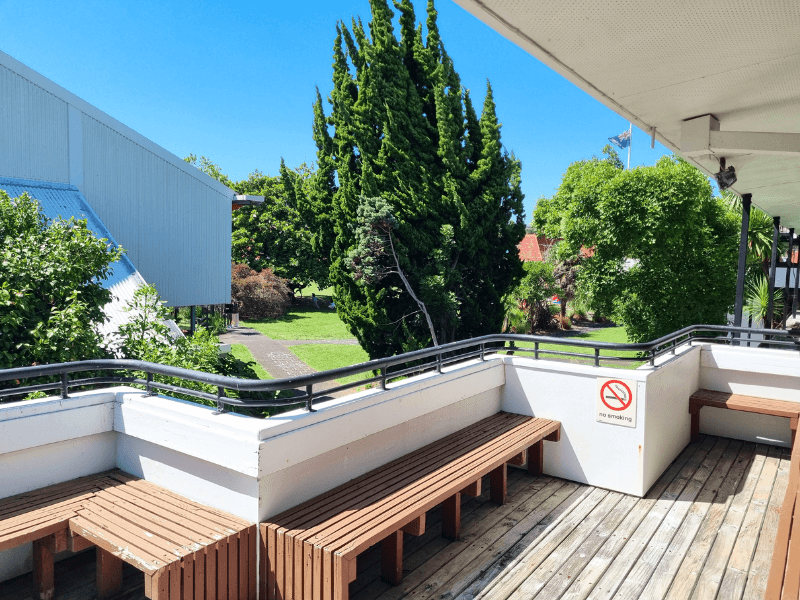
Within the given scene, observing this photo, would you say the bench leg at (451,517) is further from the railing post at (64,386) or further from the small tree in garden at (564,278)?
the small tree in garden at (564,278)

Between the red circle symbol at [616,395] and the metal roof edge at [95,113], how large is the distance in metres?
12.0

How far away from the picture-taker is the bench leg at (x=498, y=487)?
4.34 meters

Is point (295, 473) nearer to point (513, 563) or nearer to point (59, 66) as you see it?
point (513, 563)

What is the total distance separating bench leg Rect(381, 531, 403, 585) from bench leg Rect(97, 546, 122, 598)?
1.52 meters

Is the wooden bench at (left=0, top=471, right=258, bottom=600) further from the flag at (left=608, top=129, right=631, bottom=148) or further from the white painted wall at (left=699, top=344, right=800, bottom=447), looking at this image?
the flag at (left=608, top=129, right=631, bottom=148)

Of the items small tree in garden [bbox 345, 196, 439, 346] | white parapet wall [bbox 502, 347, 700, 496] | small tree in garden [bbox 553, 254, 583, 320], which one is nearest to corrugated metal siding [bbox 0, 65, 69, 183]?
small tree in garden [bbox 345, 196, 439, 346]

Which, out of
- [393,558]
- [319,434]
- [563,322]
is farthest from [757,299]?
[319,434]

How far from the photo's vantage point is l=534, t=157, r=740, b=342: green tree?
1435 cm

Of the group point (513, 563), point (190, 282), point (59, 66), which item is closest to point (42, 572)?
point (513, 563)

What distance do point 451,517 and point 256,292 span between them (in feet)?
94.1

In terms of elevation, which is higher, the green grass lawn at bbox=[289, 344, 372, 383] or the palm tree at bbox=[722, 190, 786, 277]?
the palm tree at bbox=[722, 190, 786, 277]

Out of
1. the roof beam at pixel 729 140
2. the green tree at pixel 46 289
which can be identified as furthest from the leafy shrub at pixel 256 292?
the roof beam at pixel 729 140

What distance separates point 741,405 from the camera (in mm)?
5730

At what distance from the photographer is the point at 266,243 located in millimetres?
35562
